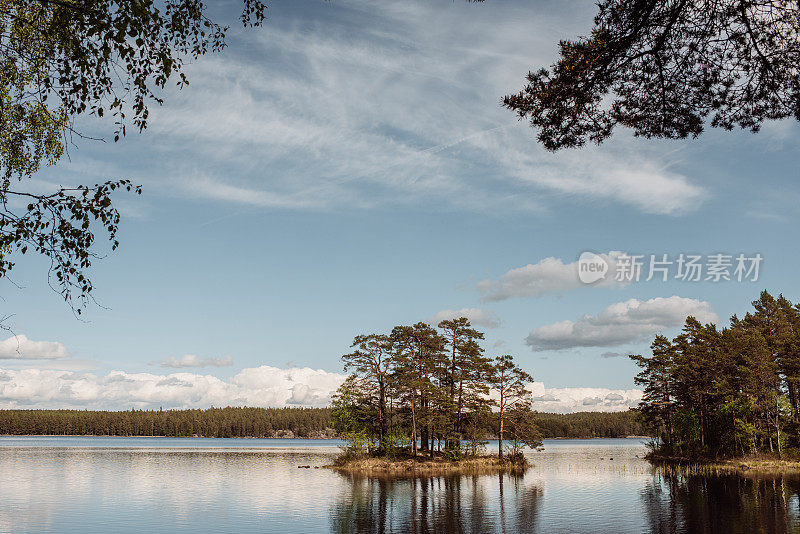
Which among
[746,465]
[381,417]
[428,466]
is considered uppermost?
[381,417]

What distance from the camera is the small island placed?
62062mm

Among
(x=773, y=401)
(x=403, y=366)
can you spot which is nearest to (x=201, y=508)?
(x=403, y=366)

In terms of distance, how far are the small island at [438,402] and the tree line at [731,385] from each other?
58.1ft

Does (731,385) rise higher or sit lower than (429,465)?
higher

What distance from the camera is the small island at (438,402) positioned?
62062mm

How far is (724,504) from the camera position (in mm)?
34500

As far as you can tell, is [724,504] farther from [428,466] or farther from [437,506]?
[428,466]

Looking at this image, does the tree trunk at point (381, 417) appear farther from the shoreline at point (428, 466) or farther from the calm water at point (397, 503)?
the calm water at point (397, 503)

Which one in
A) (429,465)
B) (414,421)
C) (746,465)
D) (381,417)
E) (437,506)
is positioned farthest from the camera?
(381,417)

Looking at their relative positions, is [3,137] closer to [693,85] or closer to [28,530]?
[693,85]

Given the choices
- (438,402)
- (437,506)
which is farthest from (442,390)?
(437,506)

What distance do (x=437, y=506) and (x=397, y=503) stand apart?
3.04 meters

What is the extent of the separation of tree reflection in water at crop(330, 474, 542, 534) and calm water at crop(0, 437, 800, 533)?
0.23ft

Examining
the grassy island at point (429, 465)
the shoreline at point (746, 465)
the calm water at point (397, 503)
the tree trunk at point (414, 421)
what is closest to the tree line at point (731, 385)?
the shoreline at point (746, 465)
